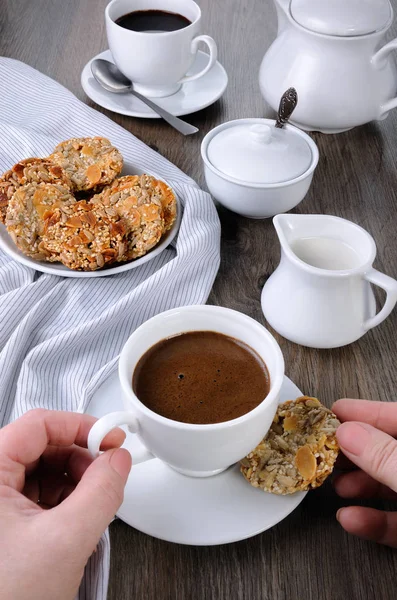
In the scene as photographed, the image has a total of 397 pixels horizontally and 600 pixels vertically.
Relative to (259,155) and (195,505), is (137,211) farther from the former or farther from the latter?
(195,505)

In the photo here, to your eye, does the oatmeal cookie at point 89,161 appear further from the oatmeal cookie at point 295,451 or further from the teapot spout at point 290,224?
the oatmeal cookie at point 295,451

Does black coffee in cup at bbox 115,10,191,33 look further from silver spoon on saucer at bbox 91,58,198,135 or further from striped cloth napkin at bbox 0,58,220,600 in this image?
striped cloth napkin at bbox 0,58,220,600

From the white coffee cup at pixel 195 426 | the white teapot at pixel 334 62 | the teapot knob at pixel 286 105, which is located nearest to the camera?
the white coffee cup at pixel 195 426

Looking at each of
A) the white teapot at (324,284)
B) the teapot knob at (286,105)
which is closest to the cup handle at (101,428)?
the white teapot at (324,284)

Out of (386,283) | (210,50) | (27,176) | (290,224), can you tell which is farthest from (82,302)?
(210,50)

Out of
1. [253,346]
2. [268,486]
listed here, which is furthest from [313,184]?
[268,486]

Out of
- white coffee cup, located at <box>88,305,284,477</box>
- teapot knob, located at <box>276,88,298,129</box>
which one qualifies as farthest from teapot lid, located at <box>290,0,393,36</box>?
white coffee cup, located at <box>88,305,284,477</box>
